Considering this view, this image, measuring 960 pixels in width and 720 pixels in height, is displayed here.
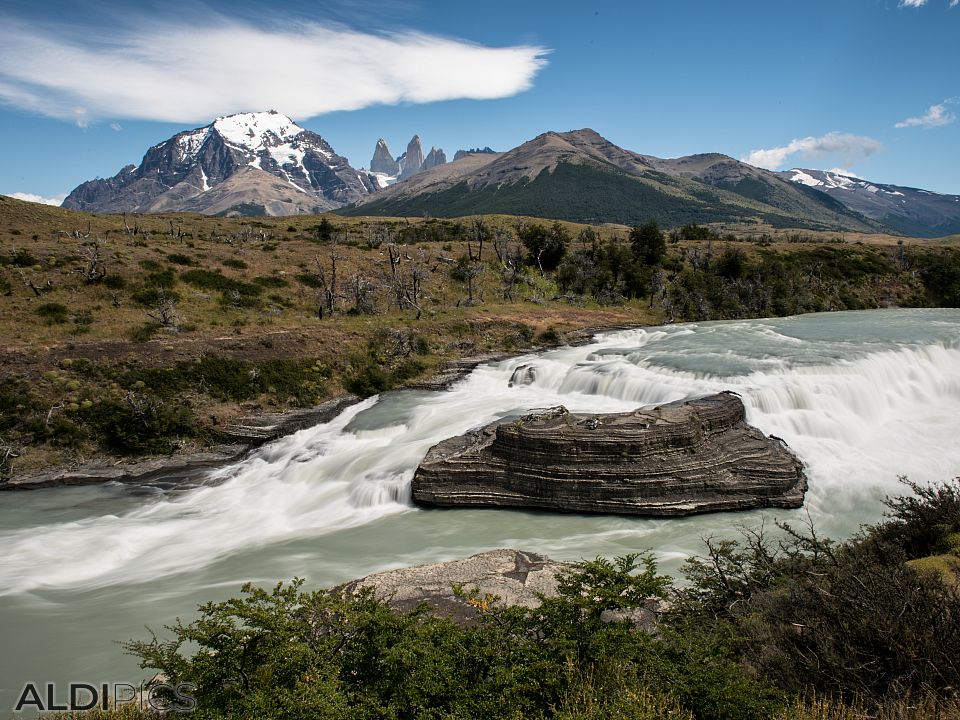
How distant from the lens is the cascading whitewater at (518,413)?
15.4 metres

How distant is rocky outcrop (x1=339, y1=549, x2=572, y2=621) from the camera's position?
9.72m

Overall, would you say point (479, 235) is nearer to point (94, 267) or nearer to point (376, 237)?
point (376, 237)

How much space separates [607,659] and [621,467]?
33.3 feet

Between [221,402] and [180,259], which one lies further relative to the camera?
[180,259]

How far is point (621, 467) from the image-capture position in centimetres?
1658

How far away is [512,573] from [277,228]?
67.0 m

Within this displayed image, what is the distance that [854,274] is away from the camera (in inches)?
2235

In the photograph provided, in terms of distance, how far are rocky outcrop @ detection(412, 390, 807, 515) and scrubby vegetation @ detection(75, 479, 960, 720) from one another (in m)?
8.05

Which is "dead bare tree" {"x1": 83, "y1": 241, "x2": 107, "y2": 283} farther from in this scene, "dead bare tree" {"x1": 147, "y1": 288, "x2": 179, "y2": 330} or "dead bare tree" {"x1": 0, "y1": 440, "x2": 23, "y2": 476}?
"dead bare tree" {"x1": 0, "y1": 440, "x2": 23, "y2": 476}

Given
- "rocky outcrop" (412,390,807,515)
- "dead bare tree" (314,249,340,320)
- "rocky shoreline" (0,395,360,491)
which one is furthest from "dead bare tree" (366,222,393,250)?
"rocky outcrop" (412,390,807,515)

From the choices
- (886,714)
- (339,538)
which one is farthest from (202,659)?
(339,538)

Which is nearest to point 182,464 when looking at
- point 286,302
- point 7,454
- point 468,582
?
point 7,454

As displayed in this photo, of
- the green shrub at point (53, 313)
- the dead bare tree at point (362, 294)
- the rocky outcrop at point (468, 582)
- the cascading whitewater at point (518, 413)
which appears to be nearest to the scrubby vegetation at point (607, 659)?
the rocky outcrop at point (468, 582)

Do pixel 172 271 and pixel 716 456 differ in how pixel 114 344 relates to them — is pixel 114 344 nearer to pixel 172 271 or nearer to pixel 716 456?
pixel 172 271
